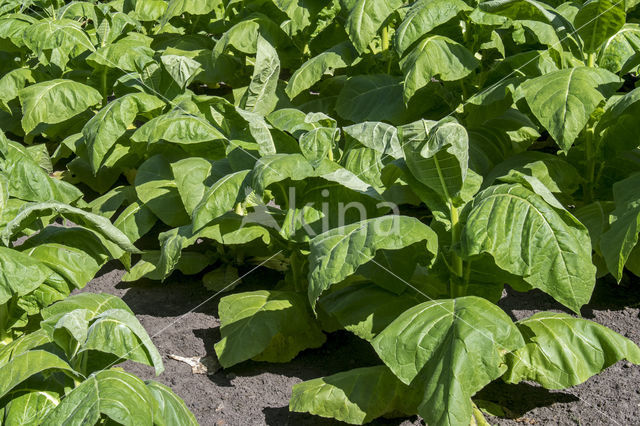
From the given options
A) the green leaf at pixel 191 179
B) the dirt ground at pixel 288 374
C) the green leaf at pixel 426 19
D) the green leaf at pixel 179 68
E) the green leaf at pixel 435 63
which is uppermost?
the green leaf at pixel 426 19

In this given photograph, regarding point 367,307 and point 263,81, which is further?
point 263,81

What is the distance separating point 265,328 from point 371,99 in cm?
171

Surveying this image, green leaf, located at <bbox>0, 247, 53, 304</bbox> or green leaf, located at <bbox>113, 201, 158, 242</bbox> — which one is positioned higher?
green leaf, located at <bbox>0, 247, 53, 304</bbox>

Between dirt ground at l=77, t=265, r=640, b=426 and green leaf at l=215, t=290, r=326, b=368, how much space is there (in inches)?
2.9

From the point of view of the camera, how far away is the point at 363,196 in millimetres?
3422

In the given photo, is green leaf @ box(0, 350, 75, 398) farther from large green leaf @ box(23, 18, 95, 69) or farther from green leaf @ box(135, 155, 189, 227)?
large green leaf @ box(23, 18, 95, 69)

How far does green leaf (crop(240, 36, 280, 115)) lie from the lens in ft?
13.9

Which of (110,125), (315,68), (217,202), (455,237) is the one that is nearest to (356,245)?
(455,237)

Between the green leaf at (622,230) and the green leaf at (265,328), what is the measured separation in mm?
1243

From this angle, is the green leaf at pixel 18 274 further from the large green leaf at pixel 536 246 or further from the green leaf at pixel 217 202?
the large green leaf at pixel 536 246

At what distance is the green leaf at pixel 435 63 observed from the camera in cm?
400

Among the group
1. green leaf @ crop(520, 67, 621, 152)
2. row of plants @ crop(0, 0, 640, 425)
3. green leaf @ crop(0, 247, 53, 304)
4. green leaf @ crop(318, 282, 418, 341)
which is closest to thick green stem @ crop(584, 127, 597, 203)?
row of plants @ crop(0, 0, 640, 425)

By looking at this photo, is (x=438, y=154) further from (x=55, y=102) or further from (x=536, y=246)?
(x=55, y=102)

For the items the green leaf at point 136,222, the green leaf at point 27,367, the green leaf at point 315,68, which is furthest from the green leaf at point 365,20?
the green leaf at point 27,367
